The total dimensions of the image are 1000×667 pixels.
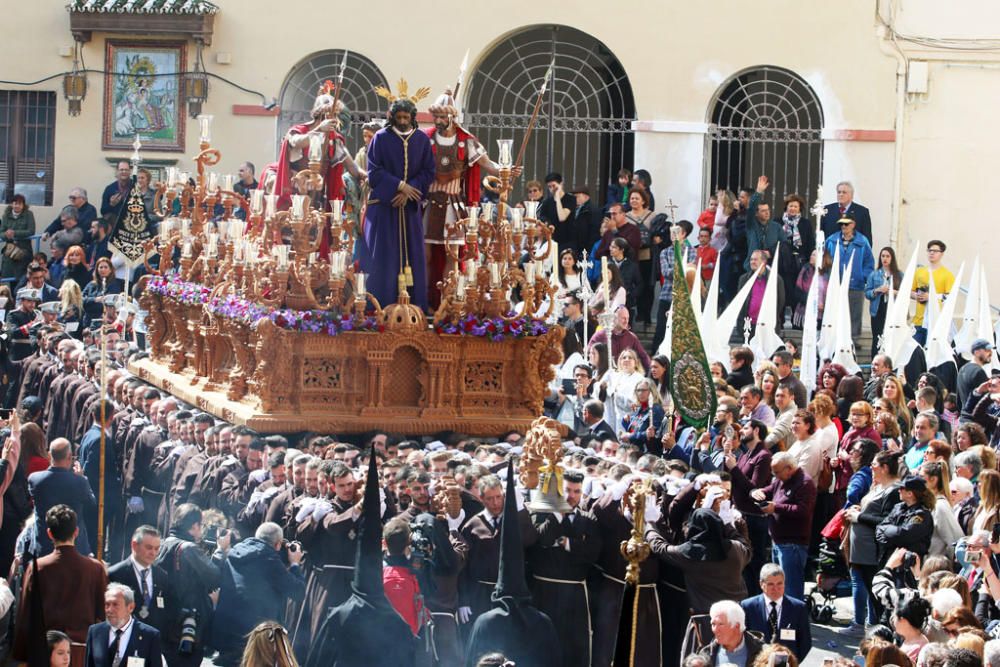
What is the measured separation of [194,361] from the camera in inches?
666

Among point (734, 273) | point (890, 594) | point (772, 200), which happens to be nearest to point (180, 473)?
point (890, 594)

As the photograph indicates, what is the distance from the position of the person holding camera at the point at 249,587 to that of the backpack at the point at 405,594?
0.72 meters

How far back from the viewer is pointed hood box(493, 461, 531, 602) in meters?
9.78

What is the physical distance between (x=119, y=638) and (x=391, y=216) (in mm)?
6268

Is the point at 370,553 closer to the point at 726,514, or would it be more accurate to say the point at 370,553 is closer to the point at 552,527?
the point at 552,527

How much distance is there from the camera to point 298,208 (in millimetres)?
14164

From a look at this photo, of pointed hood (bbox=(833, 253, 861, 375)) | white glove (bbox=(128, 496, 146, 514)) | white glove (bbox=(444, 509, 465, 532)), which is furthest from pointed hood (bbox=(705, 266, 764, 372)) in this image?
white glove (bbox=(444, 509, 465, 532))

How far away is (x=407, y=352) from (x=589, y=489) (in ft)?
12.4

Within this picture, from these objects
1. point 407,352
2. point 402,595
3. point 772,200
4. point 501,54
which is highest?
point 501,54

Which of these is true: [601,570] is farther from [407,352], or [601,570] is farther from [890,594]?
[407,352]

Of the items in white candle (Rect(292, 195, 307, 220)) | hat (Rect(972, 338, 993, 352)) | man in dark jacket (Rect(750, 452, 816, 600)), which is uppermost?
white candle (Rect(292, 195, 307, 220))

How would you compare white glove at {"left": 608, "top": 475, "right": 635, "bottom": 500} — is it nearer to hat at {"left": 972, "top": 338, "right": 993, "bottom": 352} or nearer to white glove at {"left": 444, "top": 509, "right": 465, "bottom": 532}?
white glove at {"left": 444, "top": 509, "right": 465, "bottom": 532}

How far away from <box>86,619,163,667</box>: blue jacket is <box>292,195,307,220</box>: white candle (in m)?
5.34

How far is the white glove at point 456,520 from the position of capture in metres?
10.9
